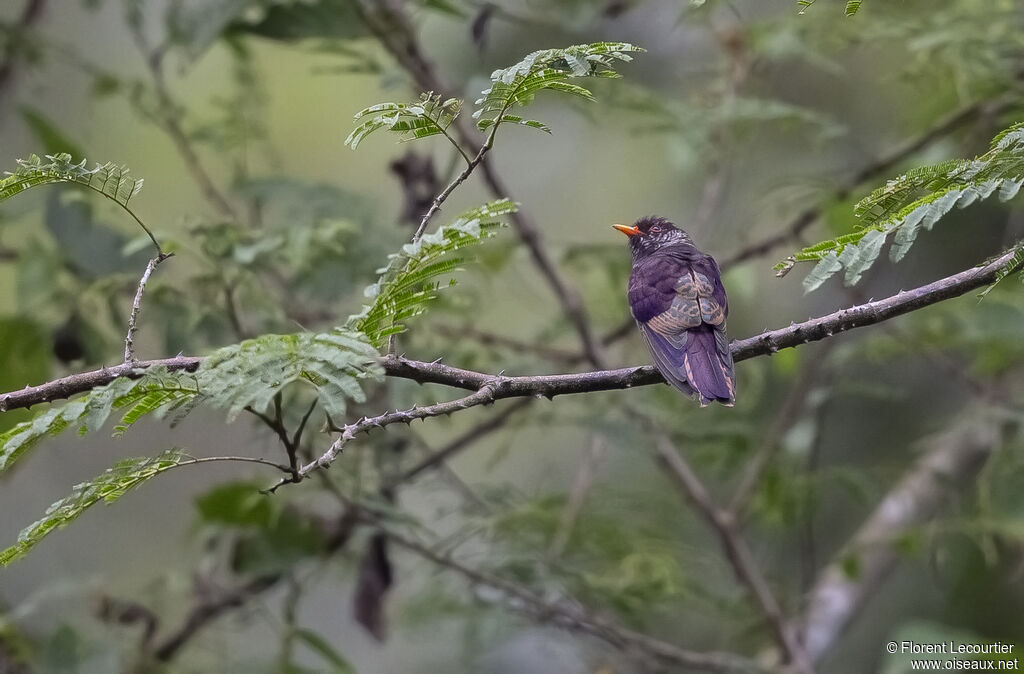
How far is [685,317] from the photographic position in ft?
11.1

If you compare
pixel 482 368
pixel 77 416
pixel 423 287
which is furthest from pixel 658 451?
pixel 77 416

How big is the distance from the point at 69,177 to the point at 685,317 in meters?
2.03

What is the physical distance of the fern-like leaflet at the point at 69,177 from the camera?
1.98 m

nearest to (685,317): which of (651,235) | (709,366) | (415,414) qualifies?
(709,366)

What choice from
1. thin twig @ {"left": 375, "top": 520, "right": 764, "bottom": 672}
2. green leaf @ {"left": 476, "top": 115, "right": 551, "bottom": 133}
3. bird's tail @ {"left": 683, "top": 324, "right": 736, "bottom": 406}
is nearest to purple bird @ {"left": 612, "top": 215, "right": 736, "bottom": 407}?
bird's tail @ {"left": 683, "top": 324, "right": 736, "bottom": 406}

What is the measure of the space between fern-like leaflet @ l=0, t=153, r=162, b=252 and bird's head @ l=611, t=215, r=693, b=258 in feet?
8.74

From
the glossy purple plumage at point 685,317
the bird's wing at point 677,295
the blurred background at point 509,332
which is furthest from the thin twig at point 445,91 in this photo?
the bird's wing at point 677,295

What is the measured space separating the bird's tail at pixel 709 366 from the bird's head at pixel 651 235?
3.65 ft

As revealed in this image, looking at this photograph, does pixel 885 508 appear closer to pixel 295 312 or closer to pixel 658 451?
pixel 658 451

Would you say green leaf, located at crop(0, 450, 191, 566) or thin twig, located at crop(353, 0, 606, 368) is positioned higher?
thin twig, located at crop(353, 0, 606, 368)

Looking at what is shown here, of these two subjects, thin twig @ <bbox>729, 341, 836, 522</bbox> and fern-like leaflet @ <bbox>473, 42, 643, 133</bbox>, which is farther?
thin twig @ <bbox>729, 341, 836, 522</bbox>

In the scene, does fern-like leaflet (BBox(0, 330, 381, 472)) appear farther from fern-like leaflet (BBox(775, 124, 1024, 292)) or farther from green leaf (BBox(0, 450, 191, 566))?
fern-like leaflet (BBox(775, 124, 1024, 292))

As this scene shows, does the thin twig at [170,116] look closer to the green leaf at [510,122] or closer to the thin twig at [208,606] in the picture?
the thin twig at [208,606]

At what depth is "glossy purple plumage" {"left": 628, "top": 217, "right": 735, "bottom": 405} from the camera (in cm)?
296
